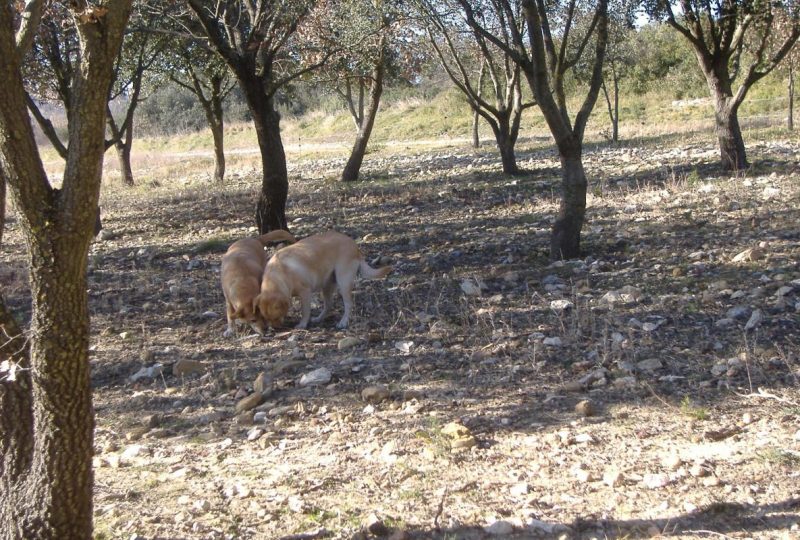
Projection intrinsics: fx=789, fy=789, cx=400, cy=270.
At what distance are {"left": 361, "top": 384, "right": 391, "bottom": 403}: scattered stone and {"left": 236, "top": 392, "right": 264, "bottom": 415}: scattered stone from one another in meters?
0.84

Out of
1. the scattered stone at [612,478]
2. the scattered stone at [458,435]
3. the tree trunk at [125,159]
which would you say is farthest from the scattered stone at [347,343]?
the tree trunk at [125,159]

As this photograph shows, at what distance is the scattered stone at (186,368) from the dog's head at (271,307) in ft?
2.92

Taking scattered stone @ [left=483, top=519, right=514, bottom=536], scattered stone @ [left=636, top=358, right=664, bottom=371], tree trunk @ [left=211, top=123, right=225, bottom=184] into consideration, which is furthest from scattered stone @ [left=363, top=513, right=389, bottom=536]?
tree trunk @ [left=211, top=123, right=225, bottom=184]

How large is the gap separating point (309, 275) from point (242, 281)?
70cm

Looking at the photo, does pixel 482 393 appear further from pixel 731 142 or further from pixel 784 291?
pixel 731 142

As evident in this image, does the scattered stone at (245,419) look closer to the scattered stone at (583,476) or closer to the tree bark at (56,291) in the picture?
the tree bark at (56,291)

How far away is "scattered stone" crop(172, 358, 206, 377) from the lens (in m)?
7.08

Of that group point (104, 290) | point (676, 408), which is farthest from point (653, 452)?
point (104, 290)

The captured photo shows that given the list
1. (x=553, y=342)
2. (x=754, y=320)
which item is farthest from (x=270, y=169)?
(x=754, y=320)

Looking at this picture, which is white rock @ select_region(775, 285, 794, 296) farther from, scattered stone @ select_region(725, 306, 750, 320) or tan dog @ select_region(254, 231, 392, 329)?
tan dog @ select_region(254, 231, 392, 329)

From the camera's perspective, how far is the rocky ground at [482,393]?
14.4ft

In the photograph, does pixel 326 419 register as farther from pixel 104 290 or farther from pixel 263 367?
pixel 104 290

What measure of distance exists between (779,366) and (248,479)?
3944 millimetres

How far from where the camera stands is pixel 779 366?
5891mm
